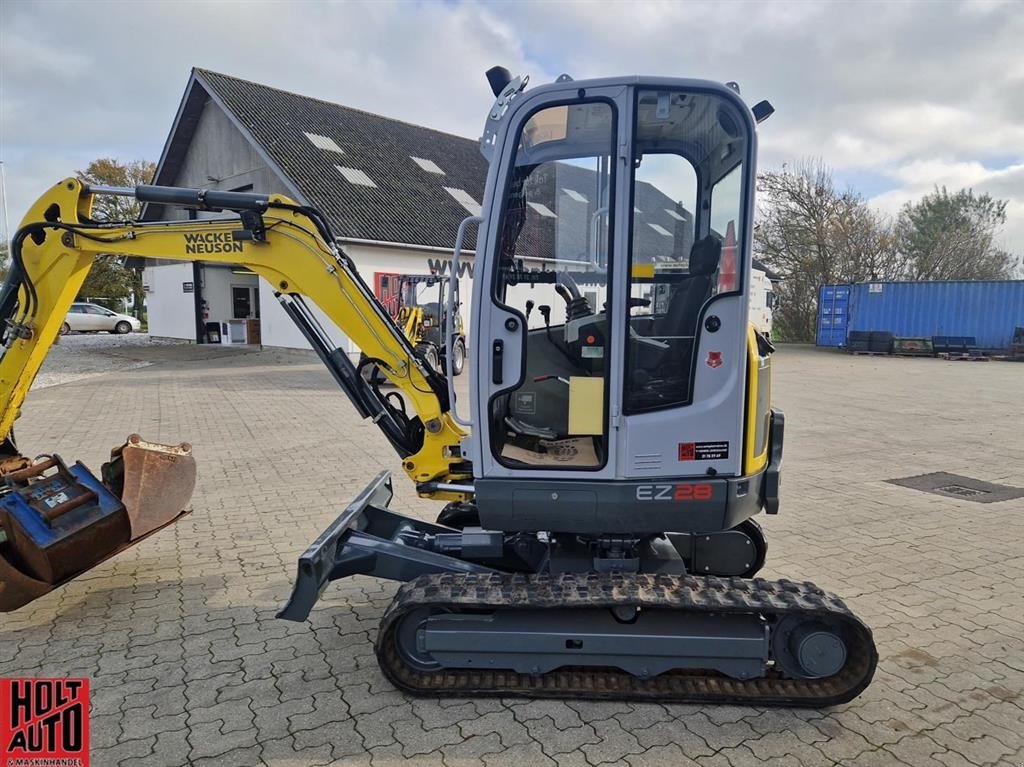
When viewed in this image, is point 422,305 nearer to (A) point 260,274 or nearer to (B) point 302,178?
(B) point 302,178

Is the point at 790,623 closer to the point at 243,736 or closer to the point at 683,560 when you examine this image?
the point at 683,560

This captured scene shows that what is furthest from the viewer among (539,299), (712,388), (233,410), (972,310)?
(972,310)

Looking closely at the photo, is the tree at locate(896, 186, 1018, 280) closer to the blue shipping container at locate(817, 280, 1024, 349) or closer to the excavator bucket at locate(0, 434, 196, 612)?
the blue shipping container at locate(817, 280, 1024, 349)

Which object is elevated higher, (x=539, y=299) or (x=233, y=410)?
(x=539, y=299)

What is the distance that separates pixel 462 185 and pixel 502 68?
854 inches

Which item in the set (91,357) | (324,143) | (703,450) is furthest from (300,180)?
(703,450)

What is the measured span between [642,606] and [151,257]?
126 inches

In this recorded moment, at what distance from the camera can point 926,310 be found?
24594 millimetres

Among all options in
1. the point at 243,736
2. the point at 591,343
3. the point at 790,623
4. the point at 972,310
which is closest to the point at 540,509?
the point at 591,343

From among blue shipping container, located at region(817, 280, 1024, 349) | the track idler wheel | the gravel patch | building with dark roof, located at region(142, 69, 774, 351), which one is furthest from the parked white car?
the track idler wheel

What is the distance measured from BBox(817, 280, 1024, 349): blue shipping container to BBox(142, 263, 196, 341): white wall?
25035 mm

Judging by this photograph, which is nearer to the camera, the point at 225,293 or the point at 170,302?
the point at 225,293

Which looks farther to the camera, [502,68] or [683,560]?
[683,560]

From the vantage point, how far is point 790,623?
306cm
